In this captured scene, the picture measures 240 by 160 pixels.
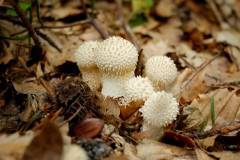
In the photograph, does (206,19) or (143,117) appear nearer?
(143,117)

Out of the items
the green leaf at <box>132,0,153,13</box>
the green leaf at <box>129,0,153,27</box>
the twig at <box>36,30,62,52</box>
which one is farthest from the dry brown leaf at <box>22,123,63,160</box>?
the green leaf at <box>132,0,153,13</box>

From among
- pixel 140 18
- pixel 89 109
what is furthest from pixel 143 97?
pixel 140 18

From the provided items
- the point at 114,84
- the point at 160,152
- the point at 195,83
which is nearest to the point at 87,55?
the point at 114,84

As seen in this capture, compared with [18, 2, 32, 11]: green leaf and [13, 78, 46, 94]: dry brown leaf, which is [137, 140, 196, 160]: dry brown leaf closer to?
[13, 78, 46, 94]: dry brown leaf

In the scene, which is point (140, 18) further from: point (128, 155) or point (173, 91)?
point (128, 155)

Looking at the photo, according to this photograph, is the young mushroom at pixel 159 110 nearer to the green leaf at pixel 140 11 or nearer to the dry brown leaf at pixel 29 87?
the dry brown leaf at pixel 29 87

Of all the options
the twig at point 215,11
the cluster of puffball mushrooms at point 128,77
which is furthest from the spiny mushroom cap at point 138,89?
the twig at point 215,11
